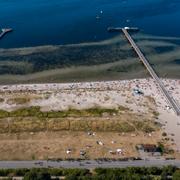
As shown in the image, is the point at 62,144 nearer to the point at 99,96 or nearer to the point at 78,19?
the point at 99,96

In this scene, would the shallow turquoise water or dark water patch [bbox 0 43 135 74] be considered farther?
the shallow turquoise water

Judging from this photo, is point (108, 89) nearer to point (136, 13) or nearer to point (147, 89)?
point (147, 89)

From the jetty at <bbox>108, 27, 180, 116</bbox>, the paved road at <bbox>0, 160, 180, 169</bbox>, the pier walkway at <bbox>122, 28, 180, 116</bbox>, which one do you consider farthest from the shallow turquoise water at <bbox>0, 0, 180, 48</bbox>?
the paved road at <bbox>0, 160, 180, 169</bbox>

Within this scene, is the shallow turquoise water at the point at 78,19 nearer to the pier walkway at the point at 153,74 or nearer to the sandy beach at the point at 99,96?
the pier walkway at the point at 153,74

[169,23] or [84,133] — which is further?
[169,23]

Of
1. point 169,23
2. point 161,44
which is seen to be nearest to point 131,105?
point 161,44

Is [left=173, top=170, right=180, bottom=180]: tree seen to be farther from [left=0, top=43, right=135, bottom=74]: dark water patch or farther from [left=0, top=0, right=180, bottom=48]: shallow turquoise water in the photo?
[left=0, top=0, right=180, bottom=48]: shallow turquoise water

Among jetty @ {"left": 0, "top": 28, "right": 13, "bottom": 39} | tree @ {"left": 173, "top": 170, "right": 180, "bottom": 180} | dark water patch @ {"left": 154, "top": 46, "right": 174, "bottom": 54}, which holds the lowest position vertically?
dark water patch @ {"left": 154, "top": 46, "right": 174, "bottom": 54}

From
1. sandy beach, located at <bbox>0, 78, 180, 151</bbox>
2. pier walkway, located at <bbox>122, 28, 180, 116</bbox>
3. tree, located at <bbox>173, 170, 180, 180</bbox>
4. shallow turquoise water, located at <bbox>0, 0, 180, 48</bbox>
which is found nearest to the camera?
tree, located at <bbox>173, 170, 180, 180</bbox>

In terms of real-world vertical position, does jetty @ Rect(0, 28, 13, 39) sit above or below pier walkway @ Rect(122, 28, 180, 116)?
above

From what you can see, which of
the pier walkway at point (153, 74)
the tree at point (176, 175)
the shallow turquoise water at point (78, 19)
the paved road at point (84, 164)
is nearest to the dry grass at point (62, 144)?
the paved road at point (84, 164)

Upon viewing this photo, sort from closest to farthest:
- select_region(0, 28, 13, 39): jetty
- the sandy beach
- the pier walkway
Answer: the sandy beach < the pier walkway < select_region(0, 28, 13, 39): jetty
